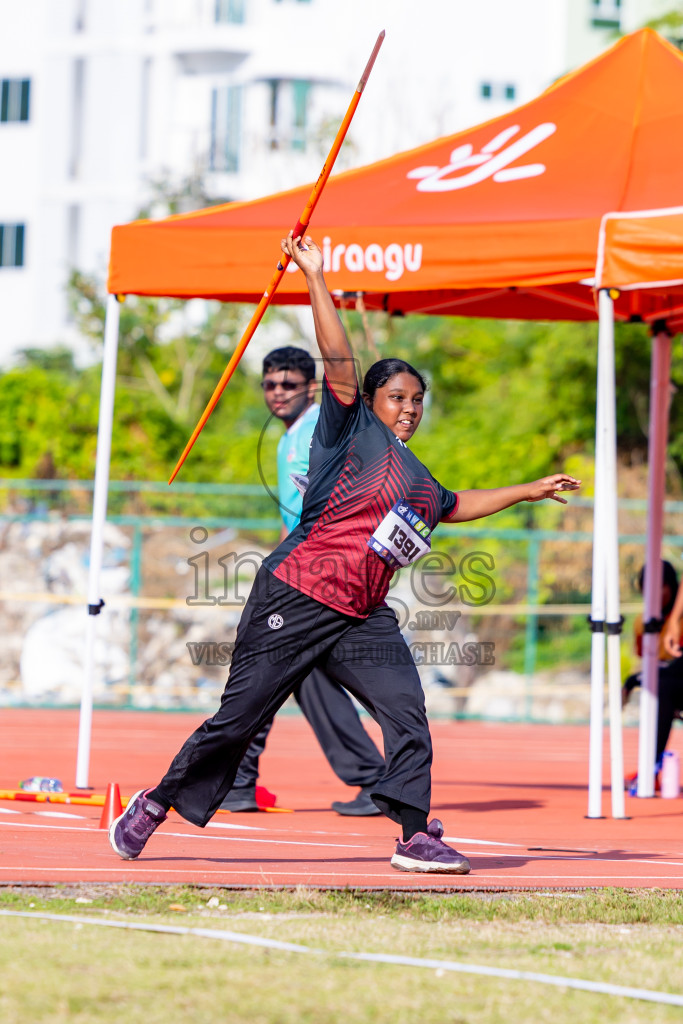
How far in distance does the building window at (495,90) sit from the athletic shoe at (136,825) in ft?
108

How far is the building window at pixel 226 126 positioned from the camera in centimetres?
3472

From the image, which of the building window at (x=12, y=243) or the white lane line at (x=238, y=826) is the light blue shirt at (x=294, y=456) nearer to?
the white lane line at (x=238, y=826)

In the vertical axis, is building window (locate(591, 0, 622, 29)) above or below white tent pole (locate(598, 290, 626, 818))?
above

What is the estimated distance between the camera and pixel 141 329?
87.0ft

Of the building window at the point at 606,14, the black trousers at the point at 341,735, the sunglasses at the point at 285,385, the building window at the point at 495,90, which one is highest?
the building window at the point at 606,14

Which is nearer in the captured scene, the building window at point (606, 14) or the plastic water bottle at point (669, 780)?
the plastic water bottle at point (669, 780)

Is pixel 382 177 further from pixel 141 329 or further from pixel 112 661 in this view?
pixel 141 329

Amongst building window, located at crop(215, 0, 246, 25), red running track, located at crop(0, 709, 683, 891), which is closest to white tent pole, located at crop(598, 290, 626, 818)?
red running track, located at crop(0, 709, 683, 891)

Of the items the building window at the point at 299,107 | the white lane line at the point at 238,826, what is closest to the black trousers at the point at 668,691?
→ the white lane line at the point at 238,826

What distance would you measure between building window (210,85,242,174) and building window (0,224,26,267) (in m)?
5.38

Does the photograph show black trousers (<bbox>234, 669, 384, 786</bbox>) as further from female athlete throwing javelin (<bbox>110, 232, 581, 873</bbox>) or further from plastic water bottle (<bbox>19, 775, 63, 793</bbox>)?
female athlete throwing javelin (<bbox>110, 232, 581, 873</bbox>)

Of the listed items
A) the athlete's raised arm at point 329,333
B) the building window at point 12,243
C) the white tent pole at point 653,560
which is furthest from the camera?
the building window at point 12,243

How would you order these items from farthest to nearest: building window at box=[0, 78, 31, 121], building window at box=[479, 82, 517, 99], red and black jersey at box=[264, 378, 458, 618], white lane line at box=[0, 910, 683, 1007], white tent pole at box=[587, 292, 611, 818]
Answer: building window at box=[0, 78, 31, 121], building window at box=[479, 82, 517, 99], white tent pole at box=[587, 292, 611, 818], red and black jersey at box=[264, 378, 458, 618], white lane line at box=[0, 910, 683, 1007]

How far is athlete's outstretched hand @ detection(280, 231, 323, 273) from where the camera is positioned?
493 centimetres
